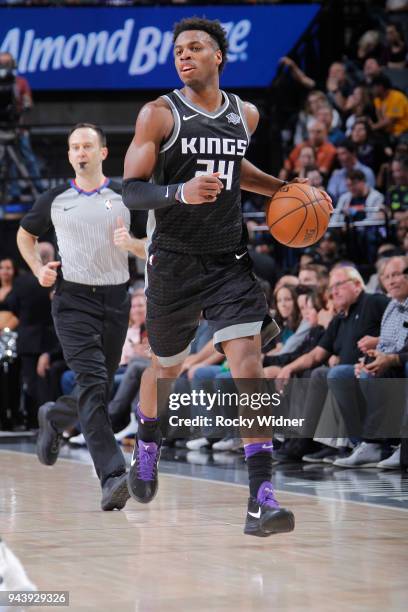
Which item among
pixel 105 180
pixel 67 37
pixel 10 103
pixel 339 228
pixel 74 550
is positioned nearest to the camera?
pixel 74 550

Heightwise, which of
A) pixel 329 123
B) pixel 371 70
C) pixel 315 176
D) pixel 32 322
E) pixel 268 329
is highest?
pixel 371 70

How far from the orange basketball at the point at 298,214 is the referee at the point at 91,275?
948mm

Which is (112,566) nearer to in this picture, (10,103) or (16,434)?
(16,434)

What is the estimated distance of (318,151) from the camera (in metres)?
13.4

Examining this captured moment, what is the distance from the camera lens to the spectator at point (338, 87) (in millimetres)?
14547

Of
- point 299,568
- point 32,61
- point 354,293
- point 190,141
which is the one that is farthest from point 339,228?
point 299,568

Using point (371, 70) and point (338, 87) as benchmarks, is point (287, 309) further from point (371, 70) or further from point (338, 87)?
point (338, 87)

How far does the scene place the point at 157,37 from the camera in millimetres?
15953

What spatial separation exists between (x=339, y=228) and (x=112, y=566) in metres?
8.06

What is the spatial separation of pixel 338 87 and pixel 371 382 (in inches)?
299

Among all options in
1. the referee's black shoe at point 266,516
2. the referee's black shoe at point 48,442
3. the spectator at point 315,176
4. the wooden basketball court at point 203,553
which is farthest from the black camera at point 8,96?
the referee's black shoe at point 266,516

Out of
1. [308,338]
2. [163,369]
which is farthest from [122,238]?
[308,338]

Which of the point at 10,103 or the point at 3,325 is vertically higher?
the point at 10,103

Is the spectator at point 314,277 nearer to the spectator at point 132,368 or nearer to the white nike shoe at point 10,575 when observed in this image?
the spectator at point 132,368
